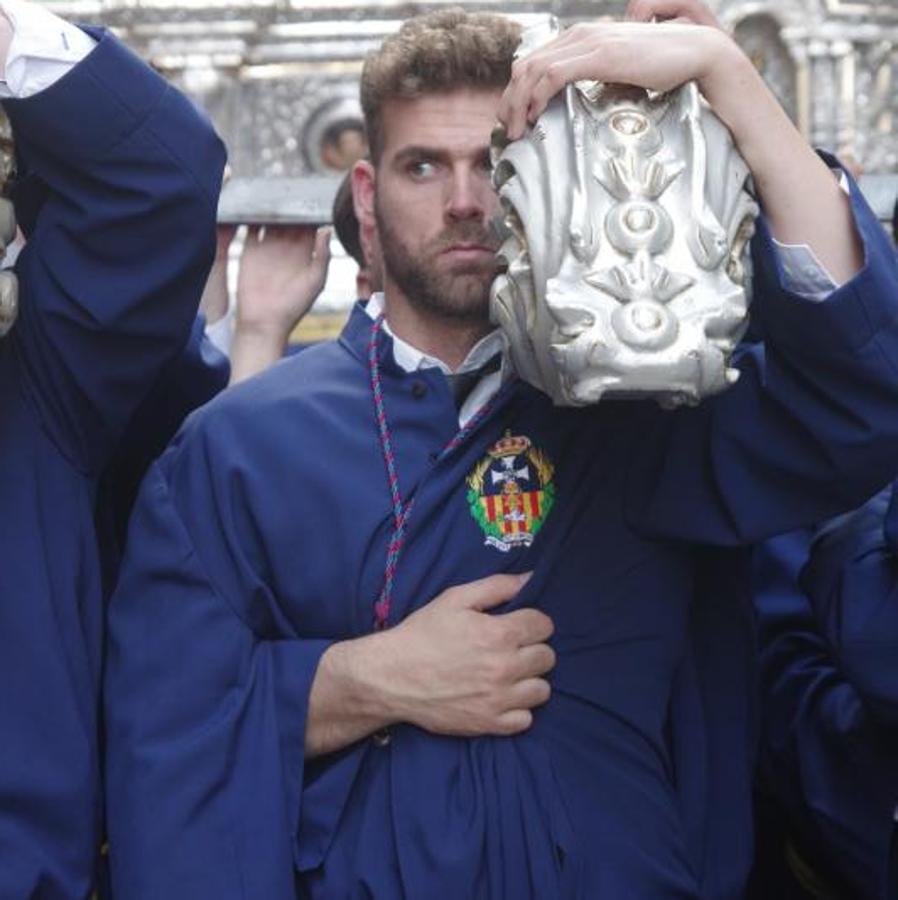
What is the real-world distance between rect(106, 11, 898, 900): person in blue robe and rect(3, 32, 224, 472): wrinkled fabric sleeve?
0.14 m

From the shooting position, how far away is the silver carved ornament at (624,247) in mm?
2020

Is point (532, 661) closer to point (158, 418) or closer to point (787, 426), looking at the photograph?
point (787, 426)

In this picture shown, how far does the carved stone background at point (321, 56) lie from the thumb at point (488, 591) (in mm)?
3816

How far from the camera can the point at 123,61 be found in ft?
7.68

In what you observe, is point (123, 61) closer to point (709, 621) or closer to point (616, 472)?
point (616, 472)

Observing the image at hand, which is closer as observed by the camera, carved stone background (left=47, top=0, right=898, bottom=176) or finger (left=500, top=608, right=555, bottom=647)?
finger (left=500, top=608, right=555, bottom=647)

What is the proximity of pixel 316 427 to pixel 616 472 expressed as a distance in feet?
1.33

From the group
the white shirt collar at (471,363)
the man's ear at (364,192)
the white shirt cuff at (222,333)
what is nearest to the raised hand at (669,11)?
the white shirt collar at (471,363)

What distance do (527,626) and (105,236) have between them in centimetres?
72

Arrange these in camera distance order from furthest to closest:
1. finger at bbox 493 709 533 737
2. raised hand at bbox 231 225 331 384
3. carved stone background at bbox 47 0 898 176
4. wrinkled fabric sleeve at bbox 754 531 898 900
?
carved stone background at bbox 47 0 898 176
raised hand at bbox 231 225 331 384
wrinkled fabric sleeve at bbox 754 531 898 900
finger at bbox 493 709 533 737

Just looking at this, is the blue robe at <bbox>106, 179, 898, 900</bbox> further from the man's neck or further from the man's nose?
the man's nose

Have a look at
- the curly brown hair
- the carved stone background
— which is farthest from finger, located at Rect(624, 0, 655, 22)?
the carved stone background

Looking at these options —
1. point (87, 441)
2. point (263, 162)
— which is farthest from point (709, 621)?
point (263, 162)

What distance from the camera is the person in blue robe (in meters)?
2.29
